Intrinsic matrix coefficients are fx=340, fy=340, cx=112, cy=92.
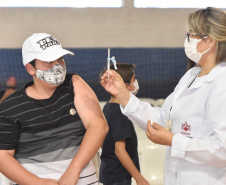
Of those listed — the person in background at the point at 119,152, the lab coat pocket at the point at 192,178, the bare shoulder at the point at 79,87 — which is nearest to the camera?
the lab coat pocket at the point at 192,178

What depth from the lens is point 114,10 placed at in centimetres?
722

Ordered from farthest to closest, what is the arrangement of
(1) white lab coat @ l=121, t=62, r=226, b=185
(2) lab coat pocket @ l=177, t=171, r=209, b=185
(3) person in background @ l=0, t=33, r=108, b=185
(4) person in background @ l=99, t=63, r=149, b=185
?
1. (4) person in background @ l=99, t=63, r=149, b=185
2. (3) person in background @ l=0, t=33, r=108, b=185
3. (2) lab coat pocket @ l=177, t=171, r=209, b=185
4. (1) white lab coat @ l=121, t=62, r=226, b=185

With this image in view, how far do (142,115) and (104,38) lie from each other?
5.42 m

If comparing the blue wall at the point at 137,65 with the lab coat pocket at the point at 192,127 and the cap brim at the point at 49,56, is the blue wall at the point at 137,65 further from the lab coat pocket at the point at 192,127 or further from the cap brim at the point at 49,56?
the lab coat pocket at the point at 192,127

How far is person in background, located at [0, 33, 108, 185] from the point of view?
1833 millimetres

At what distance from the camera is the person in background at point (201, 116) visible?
1.53m

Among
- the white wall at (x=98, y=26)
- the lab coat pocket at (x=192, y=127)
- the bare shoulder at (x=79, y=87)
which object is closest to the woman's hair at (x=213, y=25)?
the lab coat pocket at (x=192, y=127)

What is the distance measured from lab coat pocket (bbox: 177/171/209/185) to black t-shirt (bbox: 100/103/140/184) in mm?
832

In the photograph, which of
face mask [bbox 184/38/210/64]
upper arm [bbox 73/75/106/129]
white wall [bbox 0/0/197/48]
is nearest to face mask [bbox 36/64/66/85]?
upper arm [bbox 73/75/106/129]

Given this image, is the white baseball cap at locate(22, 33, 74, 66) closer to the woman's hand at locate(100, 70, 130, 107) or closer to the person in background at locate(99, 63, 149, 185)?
the woman's hand at locate(100, 70, 130, 107)

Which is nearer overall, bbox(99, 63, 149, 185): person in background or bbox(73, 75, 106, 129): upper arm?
bbox(73, 75, 106, 129): upper arm

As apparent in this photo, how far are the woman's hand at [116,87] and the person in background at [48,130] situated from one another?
0.47 feet

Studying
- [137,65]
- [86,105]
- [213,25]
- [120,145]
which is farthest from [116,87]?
[137,65]
